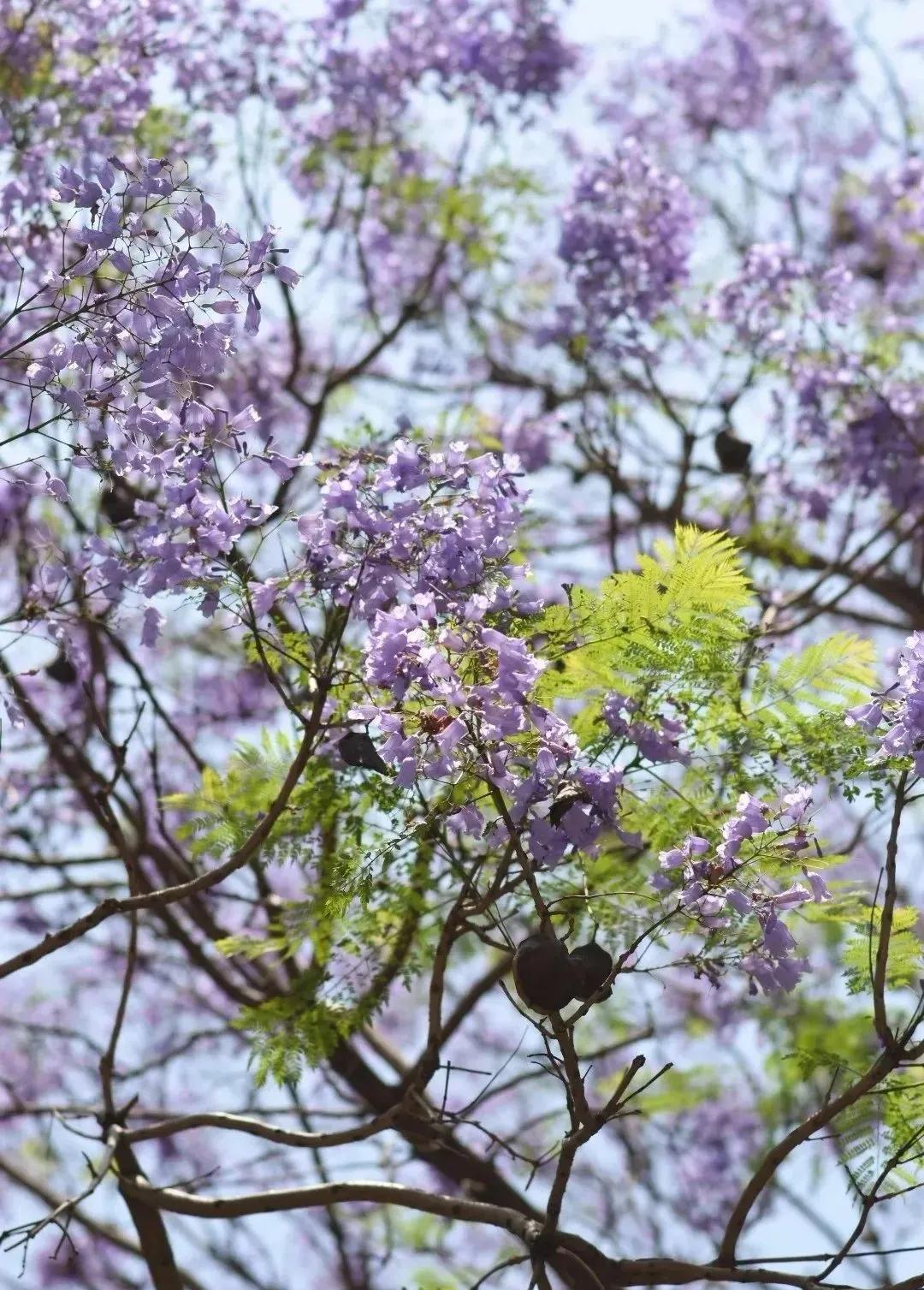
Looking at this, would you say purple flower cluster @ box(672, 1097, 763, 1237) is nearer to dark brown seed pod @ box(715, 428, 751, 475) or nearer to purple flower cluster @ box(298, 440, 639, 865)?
Result: dark brown seed pod @ box(715, 428, 751, 475)

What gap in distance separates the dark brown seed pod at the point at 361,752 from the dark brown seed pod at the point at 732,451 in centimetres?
279

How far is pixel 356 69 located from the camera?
25.5ft

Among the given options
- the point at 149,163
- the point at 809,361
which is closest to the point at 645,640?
the point at 149,163

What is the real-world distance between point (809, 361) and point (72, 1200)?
4445mm

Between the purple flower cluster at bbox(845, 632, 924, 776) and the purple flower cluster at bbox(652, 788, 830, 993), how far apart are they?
0.61 ft

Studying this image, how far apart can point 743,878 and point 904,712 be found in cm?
47

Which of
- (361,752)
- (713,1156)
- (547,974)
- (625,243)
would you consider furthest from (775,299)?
(713,1156)

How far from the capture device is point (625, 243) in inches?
241

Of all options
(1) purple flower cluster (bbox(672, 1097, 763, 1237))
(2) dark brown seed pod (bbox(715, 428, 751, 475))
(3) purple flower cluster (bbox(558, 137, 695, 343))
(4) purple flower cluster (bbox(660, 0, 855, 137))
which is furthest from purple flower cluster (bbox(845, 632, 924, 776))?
(4) purple flower cluster (bbox(660, 0, 855, 137))

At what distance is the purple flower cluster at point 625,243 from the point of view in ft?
20.2

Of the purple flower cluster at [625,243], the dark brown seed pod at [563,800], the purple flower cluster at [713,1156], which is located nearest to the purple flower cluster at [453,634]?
the dark brown seed pod at [563,800]

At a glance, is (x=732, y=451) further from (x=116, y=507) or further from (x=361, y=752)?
(x=361, y=752)

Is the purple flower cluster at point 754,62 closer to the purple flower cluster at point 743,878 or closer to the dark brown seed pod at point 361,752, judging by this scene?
the dark brown seed pod at point 361,752

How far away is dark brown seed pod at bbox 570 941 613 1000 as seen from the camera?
9.80 ft
